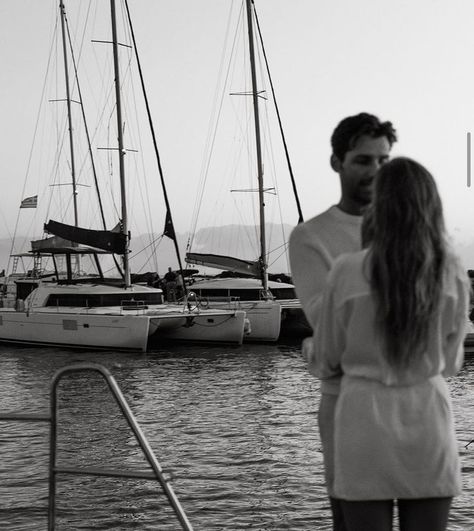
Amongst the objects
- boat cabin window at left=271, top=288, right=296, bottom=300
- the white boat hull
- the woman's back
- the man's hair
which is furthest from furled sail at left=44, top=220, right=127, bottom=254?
the woman's back

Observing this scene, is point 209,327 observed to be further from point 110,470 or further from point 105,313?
point 110,470

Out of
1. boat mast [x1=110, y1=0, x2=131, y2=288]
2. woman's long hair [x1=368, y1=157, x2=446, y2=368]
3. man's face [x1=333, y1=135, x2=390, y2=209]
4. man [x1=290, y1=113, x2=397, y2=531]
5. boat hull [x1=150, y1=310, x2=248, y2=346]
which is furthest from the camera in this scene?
boat mast [x1=110, y1=0, x2=131, y2=288]

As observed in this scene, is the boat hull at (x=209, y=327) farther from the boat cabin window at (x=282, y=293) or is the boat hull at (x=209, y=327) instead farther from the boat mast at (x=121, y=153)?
the boat cabin window at (x=282, y=293)

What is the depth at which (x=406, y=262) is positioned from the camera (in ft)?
7.64

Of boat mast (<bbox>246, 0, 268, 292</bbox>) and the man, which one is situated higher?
boat mast (<bbox>246, 0, 268, 292</bbox>)

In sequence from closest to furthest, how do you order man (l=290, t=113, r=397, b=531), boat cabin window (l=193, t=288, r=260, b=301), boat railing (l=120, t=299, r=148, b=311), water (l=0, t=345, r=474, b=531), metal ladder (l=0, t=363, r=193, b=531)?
man (l=290, t=113, r=397, b=531), metal ladder (l=0, t=363, r=193, b=531), water (l=0, t=345, r=474, b=531), boat railing (l=120, t=299, r=148, b=311), boat cabin window (l=193, t=288, r=260, b=301)

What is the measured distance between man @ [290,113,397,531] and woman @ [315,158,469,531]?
279 millimetres

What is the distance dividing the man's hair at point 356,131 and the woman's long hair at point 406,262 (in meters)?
0.49

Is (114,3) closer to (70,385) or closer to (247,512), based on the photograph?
(70,385)

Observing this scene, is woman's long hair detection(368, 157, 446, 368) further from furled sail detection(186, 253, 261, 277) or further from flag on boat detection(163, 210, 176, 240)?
furled sail detection(186, 253, 261, 277)

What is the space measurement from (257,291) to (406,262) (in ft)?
96.0

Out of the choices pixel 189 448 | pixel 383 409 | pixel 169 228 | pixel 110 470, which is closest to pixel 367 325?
pixel 383 409

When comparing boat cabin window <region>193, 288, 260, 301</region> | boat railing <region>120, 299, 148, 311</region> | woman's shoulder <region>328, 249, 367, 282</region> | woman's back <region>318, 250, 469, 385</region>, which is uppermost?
woman's shoulder <region>328, 249, 367, 282</region>

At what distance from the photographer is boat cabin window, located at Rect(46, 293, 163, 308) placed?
27.8 meters
